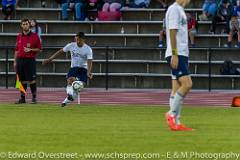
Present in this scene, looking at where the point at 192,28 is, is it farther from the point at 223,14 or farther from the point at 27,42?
the point at 27,42

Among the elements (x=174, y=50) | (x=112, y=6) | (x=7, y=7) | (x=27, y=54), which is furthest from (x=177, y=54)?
(x=7, y=7)

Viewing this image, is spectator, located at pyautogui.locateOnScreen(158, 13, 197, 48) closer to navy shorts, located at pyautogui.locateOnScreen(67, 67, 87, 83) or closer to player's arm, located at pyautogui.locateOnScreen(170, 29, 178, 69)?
navy shorts, located at pyautogui.locateOnScreen(67, 67, 87, 83)

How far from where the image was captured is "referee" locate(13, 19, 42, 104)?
25.5 metres

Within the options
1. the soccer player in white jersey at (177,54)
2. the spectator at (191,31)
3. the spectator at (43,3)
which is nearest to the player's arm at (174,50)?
the soccer player in white jersey at (177,54)

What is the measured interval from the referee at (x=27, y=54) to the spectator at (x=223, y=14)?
1273cm

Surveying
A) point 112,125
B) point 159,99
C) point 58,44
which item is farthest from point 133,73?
point 112,125

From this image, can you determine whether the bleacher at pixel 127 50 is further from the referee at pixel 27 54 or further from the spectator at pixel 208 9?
the referee at pixel 27 54

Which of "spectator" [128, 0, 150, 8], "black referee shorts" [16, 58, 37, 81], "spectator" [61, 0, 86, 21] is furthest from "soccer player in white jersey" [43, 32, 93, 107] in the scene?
"spectator" [128, 0, 150, 8]

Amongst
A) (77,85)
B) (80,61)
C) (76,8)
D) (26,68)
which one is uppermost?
(76,8)

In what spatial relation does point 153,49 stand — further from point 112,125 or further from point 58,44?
point 112,125

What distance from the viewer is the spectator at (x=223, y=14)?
36750 millimetres

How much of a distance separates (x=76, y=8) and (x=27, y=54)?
13452mm

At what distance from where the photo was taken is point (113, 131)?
15.2 metres

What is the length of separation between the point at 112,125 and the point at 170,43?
194 centimetres
